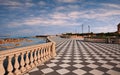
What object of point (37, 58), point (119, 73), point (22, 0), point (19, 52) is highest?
point (22, 0)

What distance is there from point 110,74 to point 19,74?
8.72 feet

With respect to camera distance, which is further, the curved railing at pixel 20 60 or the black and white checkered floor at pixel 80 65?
the black and white checkered floor at pixel 80 65

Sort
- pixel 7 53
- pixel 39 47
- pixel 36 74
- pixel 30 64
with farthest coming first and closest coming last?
pixel 39 47
pixel 30 64
pixel 36 74
pixel 7 53

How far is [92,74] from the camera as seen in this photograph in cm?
312

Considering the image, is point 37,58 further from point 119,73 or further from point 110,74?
point 119,73

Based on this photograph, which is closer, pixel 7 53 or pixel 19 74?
pixel 7 53

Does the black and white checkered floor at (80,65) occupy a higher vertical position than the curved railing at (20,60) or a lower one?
lower

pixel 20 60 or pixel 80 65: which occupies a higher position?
pixel 20 60

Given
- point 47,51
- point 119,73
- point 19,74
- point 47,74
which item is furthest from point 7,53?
point 119,73

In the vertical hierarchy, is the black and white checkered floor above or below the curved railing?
below

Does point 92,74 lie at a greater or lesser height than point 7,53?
lesser

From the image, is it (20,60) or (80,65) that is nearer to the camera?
(20,60)

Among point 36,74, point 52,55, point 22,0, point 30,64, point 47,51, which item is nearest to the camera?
point 36,74

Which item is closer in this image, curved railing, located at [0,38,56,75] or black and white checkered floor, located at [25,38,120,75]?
curved railing, located at [0,38,56,75]
